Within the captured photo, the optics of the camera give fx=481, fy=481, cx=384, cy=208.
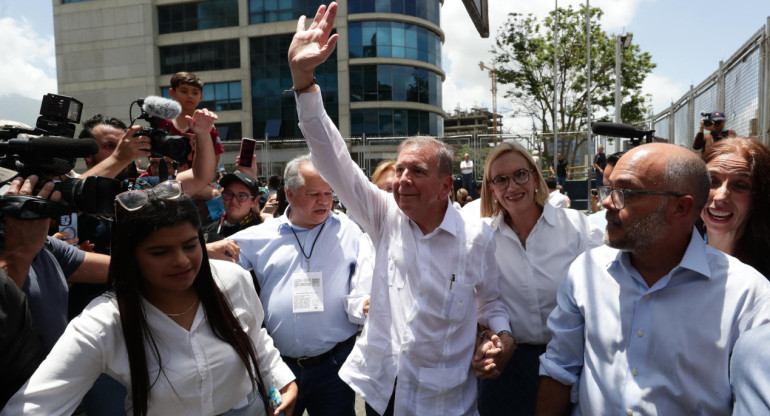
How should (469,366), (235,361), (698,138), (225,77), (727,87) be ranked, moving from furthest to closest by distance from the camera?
(225,77)
(727,87)
(698,138)
(469,366)
(235,361)

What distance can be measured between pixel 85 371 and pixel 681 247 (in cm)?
220

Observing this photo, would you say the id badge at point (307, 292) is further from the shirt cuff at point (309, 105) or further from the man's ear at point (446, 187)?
the shirt cuff at point (309, 105)

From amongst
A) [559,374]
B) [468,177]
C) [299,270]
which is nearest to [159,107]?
[299,270]

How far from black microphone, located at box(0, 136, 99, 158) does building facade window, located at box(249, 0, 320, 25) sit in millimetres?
35236

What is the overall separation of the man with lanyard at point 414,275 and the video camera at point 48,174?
87cm

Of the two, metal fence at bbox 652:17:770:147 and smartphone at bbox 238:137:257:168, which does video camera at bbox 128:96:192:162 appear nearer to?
smartphone at bbox 238:137:257:168

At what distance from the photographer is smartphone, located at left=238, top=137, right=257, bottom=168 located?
4320 mm

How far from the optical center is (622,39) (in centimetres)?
1510

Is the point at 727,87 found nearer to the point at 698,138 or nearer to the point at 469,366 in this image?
the point at 698,138

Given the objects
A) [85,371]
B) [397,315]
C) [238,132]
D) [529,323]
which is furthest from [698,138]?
[238,132]

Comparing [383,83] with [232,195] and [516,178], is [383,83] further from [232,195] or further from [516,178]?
[516,178]

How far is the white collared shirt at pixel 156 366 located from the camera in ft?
4.87

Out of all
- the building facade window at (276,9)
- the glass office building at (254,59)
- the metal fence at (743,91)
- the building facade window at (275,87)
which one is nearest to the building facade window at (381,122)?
the glass office building at (254,59)

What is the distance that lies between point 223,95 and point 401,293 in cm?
3778
